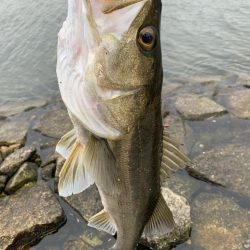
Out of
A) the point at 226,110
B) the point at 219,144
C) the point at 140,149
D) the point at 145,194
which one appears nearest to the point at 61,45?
the point at 140,149

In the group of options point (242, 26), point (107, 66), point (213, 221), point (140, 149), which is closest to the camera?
point (107, 66)

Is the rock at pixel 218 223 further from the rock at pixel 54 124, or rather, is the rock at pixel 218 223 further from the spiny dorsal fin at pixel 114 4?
the spiny dorsal fin at pixel 114 4

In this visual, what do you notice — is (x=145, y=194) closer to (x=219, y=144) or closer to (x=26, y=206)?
(x=26, y=206)

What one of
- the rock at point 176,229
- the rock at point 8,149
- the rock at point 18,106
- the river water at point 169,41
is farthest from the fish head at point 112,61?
the river water at point 169,41

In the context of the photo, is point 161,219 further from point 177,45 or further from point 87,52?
point 177,45

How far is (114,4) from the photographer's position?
2258 millimetres

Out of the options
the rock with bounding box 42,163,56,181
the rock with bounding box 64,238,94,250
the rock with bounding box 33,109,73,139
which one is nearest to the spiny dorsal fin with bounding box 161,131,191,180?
the rock with bounding box 64,238,94,250

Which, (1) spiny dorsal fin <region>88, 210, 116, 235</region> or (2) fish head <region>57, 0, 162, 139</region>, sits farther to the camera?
(1) spiny dorsal fin <region>88, 210, 116, 235</region>

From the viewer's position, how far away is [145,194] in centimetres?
323

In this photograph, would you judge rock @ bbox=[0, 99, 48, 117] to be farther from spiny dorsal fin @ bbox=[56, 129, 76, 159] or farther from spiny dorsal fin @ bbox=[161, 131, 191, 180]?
spiny dorsal fin @ bbox=[161, 131, 191, 180]

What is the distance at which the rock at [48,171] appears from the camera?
5871 millimetres

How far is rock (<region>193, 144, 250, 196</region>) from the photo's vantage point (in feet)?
18.2

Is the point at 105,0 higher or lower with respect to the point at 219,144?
higher

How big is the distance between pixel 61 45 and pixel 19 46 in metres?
9.29
